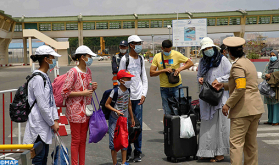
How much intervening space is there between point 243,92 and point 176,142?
166 cm

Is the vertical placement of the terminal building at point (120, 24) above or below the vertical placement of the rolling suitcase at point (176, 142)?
above

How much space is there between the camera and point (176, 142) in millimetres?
5488

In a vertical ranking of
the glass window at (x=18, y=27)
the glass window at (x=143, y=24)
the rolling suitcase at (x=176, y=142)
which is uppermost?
the glass window at (x=143, y=24)

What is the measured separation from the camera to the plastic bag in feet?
17.9

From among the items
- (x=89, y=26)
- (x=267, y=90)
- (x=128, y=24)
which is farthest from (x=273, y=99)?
(x=89, y=26)

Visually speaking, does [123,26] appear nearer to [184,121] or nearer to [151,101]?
[151,101]

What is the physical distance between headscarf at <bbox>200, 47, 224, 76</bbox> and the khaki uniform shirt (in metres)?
1.11

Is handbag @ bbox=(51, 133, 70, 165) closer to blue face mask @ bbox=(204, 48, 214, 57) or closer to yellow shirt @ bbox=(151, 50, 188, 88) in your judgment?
blue face mask @ bbox=(204, 48, 214, 57)

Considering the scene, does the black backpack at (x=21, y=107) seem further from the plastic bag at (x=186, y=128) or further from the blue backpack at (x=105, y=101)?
the plastic bag at (x=186, y=128)

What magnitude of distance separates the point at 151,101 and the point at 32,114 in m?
10.2

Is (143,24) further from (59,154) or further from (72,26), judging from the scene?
(59,154)

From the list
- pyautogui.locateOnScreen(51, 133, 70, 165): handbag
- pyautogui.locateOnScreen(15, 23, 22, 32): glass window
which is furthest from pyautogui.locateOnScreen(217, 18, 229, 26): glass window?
pyautogui.locateOnScreen(51, 133, 70, 165): handbag

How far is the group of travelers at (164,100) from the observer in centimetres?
386

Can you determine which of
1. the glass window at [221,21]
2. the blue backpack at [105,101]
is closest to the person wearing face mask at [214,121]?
the blue backpack at [105,101]
